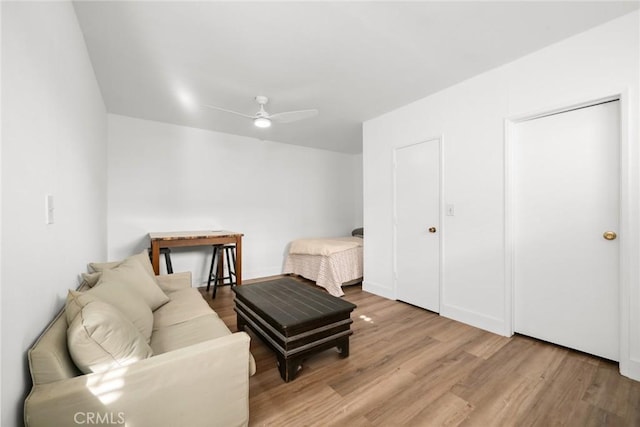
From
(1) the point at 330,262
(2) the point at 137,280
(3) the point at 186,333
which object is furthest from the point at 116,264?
(1) the point at 330,262

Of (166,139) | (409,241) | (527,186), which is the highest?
(166,139)

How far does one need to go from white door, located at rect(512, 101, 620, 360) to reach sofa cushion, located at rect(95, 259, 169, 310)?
10.2 ft

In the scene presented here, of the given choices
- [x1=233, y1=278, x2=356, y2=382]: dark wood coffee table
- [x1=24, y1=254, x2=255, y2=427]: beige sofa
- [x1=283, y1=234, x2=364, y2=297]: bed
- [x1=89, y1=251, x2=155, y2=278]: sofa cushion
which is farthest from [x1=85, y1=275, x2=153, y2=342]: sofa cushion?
[x1=283, y1=234, x2=364, y2=297]: bed

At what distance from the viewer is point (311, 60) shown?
2301 millimetres

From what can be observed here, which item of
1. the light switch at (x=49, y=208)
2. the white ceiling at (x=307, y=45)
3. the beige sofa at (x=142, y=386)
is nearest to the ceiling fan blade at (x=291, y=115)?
the white ceiling at (x=307, y=45)

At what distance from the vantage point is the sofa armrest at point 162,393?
924 millimetres

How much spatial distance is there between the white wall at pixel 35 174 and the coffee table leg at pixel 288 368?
123cm

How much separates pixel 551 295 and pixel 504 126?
1541 millimetres

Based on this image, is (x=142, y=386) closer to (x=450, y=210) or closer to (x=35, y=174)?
(x=35, y=174)

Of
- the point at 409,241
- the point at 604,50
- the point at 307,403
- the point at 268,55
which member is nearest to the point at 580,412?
the point at 307,403

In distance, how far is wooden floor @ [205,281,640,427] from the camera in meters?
1.48

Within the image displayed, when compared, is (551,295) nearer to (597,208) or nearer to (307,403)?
Answer: (597,208)

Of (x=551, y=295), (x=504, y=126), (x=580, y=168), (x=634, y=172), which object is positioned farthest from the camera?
(x=504, y=126)

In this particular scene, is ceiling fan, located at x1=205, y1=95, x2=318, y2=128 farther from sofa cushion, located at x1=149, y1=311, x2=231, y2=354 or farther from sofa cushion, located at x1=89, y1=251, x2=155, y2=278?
sofa cushion, located at x1=149, y1=311, x2=231, y2=354
